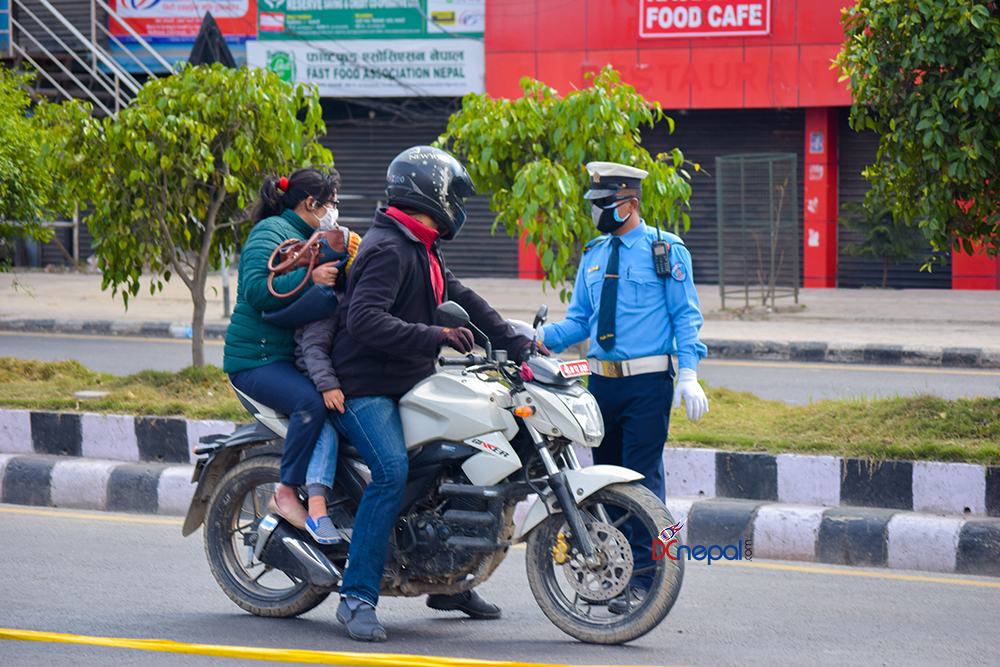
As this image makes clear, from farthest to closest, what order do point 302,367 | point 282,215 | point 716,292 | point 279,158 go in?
point 716,292 < point 279,158 < point 282,215 < point 302,367

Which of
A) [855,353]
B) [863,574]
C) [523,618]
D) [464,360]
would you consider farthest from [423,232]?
[855,353]

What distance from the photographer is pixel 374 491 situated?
151 inches

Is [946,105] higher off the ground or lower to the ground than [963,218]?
higher

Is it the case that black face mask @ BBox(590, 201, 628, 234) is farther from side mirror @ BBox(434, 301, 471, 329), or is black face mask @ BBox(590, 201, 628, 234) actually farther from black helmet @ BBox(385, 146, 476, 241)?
side mirror @ BBox(434, 301, 471, 329)

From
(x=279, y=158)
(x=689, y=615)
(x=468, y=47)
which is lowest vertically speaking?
(x=689, y=615)

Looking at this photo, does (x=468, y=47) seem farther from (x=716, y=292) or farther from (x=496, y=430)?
(x=496, y=430)

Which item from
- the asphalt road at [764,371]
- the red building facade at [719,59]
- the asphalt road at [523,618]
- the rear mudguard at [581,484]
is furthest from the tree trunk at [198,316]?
the red building facade at [719,59]

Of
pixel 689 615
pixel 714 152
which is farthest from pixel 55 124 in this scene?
pixel 714 152

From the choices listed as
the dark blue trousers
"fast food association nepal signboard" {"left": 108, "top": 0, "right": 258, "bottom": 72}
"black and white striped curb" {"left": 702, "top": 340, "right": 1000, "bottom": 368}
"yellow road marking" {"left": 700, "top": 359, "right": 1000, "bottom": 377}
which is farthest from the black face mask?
"fast food association nepal signboard" {"left": 108, "top": 0, "right": 258, "bottom": 72}

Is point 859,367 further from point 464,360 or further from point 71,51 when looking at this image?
point 71,51

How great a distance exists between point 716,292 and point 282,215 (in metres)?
13.2

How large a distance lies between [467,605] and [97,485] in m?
3.06

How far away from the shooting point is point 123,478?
629cm

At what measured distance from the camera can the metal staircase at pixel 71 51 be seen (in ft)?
59.4
